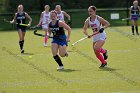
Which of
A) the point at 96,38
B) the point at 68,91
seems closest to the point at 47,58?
the point at 96,38

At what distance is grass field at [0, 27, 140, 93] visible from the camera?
10875mm

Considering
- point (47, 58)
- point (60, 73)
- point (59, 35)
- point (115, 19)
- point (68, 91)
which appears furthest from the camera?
point (115, 19)

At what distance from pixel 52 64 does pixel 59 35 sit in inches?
63.9

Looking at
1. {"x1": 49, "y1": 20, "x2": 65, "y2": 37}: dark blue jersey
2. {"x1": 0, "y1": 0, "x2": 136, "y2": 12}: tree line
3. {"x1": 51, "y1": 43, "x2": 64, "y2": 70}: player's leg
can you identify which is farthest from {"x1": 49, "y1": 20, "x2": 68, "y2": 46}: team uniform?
{"x1": 0, "y1": 0, "x2": 136, "y2": 12}: tree line

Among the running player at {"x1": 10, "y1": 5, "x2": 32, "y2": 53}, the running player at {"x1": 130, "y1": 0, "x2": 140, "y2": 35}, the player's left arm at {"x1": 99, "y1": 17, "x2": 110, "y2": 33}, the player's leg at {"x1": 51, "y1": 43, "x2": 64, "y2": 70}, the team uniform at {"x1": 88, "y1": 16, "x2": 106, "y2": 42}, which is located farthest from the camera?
the running player at {"x1": 130, "y1": 0, "x2": 140, "y2": 35}

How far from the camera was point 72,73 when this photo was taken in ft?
43.4

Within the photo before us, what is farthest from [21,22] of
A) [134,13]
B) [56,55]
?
[134,13]

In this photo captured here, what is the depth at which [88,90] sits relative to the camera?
1055 centimetres

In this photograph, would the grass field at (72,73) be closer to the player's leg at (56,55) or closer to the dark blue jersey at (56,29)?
the player's leg at (56,55)

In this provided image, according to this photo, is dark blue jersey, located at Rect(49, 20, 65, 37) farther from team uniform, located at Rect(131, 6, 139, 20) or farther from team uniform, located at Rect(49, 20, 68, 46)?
team uniform, located at Rect(131, 6, 139, 20)

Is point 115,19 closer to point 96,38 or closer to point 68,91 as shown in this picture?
point 96,38

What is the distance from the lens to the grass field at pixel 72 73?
35.7ft

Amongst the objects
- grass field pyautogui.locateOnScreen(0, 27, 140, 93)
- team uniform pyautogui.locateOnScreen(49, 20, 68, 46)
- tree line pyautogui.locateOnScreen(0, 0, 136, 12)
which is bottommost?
tree line pyautogui.locateOnScreen(0, 0, 136, 12)

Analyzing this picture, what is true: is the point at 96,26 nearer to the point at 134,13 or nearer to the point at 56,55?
the point at 56,55
